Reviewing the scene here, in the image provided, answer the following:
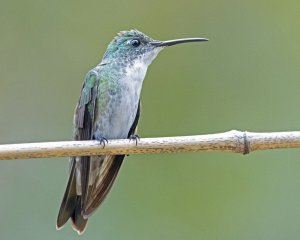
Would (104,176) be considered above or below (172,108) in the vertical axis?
below

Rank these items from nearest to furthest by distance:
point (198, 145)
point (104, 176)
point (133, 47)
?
point (198, 145) → point (104, 176) → point (133, 47)

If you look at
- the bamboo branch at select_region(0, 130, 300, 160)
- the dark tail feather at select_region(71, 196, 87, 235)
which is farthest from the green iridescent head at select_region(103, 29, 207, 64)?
the bamboo branch at select_region(0, 130, 300, 160)

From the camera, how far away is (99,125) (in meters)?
4.59

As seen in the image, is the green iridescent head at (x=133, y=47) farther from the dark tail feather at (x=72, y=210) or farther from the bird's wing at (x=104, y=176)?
the dark tail feather at (x=72, y=210)

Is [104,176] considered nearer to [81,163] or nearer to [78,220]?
[81,163]

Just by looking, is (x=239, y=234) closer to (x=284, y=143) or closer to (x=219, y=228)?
(x=219, y=228)

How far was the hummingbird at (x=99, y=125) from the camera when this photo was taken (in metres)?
4.54

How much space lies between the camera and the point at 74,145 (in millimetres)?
3713

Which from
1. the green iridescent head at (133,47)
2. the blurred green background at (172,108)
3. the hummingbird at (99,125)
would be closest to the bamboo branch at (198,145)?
Answer: the hummingbird at (99,125)

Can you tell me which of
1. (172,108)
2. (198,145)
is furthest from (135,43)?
(172,108)

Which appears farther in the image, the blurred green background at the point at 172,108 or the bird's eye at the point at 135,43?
the blurred green background at the point at 172,108

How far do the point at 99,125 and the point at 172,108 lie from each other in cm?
201

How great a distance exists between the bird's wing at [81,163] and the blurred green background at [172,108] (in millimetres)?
1120

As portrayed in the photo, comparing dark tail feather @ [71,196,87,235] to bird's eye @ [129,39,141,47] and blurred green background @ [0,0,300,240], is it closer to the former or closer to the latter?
bird's eye @ [129,39,141,47]
